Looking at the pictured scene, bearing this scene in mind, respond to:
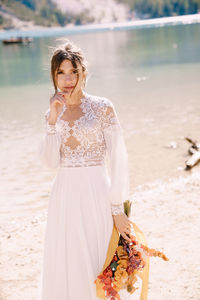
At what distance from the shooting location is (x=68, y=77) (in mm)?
2955

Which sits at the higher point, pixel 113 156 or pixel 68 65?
pixel 68 65

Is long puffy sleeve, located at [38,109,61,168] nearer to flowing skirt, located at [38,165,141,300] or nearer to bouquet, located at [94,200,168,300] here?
flowing skirt, located at [38,165,141,300]

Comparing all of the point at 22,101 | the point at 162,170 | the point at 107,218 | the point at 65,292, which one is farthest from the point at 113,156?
the point at 22,101

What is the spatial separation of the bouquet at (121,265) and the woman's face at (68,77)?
1146 millimetres

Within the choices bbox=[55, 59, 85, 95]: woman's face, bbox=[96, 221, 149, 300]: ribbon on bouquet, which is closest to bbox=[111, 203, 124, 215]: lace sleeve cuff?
bbox=[96, 221, 149, 300]: ribbon on bouquet

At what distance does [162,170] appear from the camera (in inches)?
361

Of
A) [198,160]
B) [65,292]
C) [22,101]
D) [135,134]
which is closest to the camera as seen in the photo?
[65,292]

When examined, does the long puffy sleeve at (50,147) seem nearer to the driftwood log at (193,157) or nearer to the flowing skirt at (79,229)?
the flowing skirt at (79,229)

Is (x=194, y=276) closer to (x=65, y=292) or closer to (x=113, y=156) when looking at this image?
(x=65, y=292)

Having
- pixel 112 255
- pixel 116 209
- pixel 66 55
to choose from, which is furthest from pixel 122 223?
pixel 66 55

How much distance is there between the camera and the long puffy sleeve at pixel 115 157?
301 centimetres

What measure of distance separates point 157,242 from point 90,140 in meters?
2.67

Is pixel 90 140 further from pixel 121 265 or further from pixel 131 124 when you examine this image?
pixel 131 124

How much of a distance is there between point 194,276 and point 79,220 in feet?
6.26
